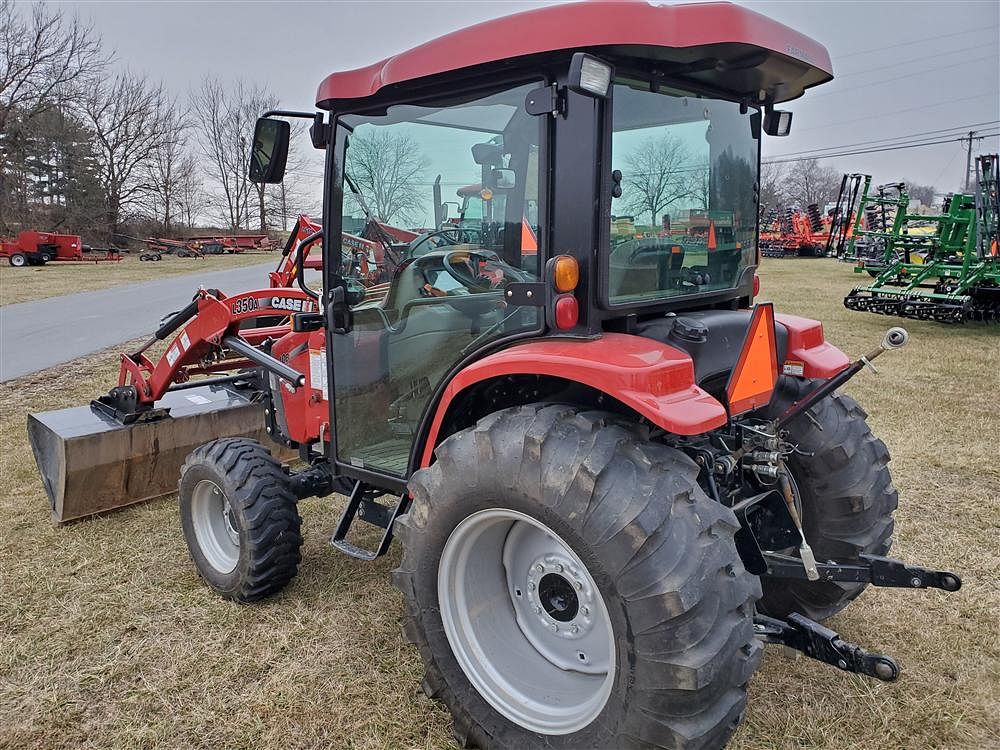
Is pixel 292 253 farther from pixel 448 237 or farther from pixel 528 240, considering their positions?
pixel 528 240

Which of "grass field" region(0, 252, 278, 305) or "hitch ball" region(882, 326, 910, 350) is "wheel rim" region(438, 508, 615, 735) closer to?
"hitch ball" region(882, 326, 910, 350)

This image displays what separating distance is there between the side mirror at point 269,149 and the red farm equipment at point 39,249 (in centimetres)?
2648

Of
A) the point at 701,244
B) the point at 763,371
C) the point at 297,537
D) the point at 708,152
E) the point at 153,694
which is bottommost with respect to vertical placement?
the point at 153,694

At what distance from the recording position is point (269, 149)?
112 inches

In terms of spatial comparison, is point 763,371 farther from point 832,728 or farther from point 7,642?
point 7,642

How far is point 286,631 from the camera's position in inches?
125

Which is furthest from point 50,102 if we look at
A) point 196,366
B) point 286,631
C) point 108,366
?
point 286,631

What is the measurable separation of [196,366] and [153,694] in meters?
2.28

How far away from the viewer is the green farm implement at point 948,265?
430 inches

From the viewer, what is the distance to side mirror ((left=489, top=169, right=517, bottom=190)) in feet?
7.92

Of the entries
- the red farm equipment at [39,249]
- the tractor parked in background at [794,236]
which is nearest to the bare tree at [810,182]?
the tractor parked in background at [794,236]

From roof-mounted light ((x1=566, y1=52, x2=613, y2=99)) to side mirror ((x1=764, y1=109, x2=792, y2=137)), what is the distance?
116 centimetres

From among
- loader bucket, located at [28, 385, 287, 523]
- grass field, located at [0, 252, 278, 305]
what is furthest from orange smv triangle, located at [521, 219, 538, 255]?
grass field, located at [0, 252, 278, 305]

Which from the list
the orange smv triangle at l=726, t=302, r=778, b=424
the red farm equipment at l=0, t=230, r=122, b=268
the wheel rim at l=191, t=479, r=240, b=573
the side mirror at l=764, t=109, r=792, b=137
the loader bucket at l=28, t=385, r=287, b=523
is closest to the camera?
the orange smv triangle at l=726, t=302, r=778, b=424
